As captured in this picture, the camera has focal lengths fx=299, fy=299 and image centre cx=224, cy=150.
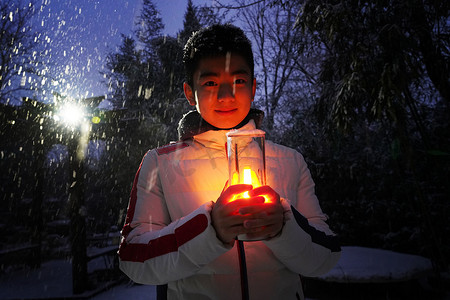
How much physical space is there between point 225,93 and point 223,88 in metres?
0.03

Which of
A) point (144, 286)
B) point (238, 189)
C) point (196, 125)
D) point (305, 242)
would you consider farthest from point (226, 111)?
point (144, 286)

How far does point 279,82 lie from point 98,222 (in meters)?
11.4

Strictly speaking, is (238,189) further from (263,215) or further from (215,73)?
(215,73)

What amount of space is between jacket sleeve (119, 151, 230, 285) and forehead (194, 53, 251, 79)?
0.62 meters

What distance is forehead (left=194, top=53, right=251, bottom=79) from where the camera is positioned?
156cm

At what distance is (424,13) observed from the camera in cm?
515

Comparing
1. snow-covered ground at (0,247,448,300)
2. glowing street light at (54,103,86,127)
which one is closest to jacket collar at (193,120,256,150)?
snow-covered ground at (0,247,448,300)

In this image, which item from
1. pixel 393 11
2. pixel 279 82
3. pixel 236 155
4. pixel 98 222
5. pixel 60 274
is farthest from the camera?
pixel 279 82

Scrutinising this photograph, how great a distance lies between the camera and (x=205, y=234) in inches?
44.3

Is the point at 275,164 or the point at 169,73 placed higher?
the point at 169,73

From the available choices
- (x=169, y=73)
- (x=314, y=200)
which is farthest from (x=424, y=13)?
(x=169, y=73)

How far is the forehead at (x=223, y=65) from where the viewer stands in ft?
5.13

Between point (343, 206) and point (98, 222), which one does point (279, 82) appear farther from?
point (98, 222)

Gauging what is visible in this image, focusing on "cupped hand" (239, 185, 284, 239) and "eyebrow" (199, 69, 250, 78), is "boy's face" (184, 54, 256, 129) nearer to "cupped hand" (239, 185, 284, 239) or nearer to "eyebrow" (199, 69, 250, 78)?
"eyebrow" (199, 69, 250, 78)
